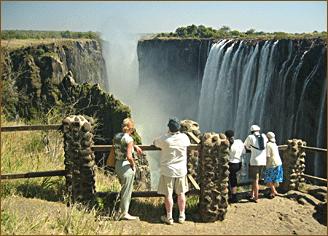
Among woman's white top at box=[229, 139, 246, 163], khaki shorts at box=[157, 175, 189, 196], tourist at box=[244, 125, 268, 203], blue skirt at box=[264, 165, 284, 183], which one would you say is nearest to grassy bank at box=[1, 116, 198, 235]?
khaki shorts at box=[157, 175, 189, 196]

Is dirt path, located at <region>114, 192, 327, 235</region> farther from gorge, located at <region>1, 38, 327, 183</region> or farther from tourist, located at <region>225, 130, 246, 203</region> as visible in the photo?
gorge, located at <region>1, 38, 327, 183</region>

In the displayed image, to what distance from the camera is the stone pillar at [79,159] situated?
4410 millimetres

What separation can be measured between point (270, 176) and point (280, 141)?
13821 millimetres

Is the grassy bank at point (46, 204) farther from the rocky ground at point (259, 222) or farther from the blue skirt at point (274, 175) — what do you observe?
the blue skirt at point (274, 175)

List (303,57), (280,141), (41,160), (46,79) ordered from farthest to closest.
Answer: (46,79) → (280,141) → (303,57) → (41,160)

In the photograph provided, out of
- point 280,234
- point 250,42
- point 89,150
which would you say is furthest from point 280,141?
point 89,150

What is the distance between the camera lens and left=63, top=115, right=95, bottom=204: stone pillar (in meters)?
4.41

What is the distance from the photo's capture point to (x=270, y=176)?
5.62 meters

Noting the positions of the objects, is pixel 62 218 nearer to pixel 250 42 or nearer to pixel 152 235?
pixel 152 235

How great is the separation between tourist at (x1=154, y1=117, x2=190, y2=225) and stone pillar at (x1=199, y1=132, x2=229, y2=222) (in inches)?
15.8

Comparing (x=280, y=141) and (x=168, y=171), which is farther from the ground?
(x=168, y=171)

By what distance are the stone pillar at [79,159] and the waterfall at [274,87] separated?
14.7 m

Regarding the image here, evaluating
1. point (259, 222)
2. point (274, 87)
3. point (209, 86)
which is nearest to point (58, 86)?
point (209, 86)

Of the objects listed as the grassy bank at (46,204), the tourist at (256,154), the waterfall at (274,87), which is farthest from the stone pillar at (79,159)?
the waterfall at (274,87)
